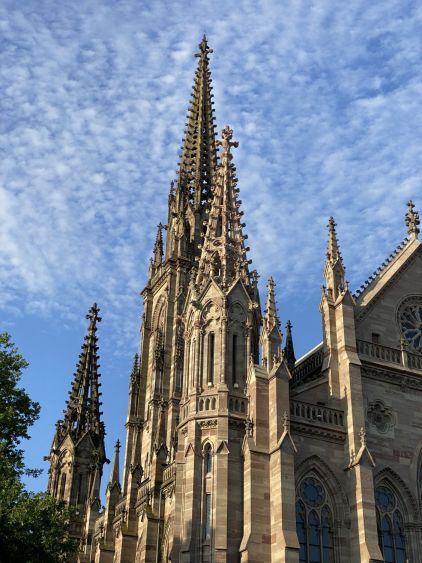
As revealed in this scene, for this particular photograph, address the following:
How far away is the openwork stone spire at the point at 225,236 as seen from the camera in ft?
117

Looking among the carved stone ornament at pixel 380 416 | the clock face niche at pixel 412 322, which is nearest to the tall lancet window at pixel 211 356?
the carved stone ornament at pixel 380 416

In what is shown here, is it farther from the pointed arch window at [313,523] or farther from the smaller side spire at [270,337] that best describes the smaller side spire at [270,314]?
the pointed arch window at [313,523]

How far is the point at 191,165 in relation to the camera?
220 feet

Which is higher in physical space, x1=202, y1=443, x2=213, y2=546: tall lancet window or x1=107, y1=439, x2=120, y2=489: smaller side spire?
x1=107, y1=439, x2=120, y2=489: smaller side spire

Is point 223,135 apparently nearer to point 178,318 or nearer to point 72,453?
point 178,318

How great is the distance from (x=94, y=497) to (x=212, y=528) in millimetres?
20560

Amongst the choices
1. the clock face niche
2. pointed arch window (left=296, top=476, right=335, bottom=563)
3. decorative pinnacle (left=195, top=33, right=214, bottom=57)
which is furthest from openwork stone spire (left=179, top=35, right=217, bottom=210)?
pointed arch window (left=296, top=476, right=335, bottom=563)

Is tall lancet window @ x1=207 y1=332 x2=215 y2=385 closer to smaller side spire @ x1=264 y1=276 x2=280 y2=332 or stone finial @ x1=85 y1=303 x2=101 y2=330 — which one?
smaller side spire @ x1=264 y1=276 x2=280 y2=332

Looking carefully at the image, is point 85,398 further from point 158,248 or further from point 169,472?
point 169,472

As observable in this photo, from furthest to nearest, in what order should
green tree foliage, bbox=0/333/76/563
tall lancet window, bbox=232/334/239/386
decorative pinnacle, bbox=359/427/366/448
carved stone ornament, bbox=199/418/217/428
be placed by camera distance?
tall lancet window, bbox=232/334/239/386
decorative pinnacle, bbox=359/427/366/448
carved stone ornament, bbox=199/418/217/428
green tree foliage, bbox=0/333/76/563

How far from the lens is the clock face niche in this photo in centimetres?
3669

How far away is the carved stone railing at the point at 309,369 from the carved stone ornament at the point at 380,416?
2.60 meters

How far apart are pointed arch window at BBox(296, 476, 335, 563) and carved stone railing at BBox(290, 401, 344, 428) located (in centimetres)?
226

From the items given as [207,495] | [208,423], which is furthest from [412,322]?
[207,495]
